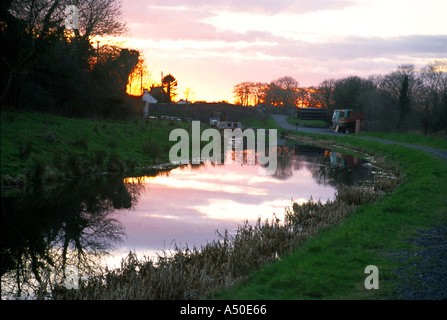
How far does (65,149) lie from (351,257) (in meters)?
20.1

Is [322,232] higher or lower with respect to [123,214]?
higher

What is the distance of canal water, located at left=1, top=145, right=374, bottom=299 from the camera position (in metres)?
11.4

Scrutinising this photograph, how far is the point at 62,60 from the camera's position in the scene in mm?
36000

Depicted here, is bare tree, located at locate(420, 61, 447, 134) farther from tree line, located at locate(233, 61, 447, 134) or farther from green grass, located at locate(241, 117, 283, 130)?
green grass, located at locate(241, 117, 283, 130)

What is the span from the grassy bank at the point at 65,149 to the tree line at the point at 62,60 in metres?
3.18

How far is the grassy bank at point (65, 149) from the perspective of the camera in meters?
20.7

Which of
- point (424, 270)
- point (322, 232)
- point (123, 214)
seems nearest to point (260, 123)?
point (123, 214)

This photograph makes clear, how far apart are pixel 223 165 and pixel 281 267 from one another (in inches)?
1017

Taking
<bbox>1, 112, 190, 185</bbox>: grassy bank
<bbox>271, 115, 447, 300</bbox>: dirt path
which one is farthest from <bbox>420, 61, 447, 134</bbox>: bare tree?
<bbox>271, 115, 447, 300</bbox>: dirt path

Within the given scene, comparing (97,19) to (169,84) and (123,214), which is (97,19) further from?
(169,84)

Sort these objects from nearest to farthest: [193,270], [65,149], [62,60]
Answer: [193,270]
[65,149]
[62,60]

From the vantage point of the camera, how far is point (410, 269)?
805 cm

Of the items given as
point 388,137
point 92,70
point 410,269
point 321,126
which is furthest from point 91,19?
point 321,126
